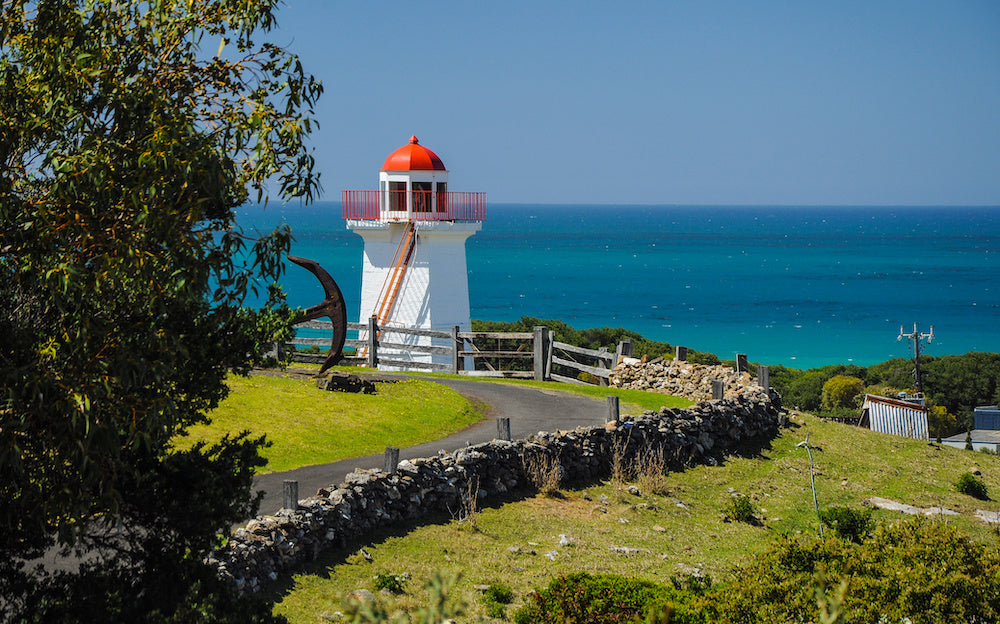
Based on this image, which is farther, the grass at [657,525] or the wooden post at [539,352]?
the wooden post at [539,352]

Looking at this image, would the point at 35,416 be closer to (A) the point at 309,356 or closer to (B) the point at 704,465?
(B) the point at 704,465

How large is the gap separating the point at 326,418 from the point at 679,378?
435 inches

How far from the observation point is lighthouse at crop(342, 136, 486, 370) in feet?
106

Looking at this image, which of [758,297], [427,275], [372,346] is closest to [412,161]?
[427,275]

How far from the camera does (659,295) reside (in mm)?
137125

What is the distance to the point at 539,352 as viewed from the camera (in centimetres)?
2841

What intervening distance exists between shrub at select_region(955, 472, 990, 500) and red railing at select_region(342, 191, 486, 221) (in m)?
17.3

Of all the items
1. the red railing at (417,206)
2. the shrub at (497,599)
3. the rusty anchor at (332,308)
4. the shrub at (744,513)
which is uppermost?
the red railing at (417,206)

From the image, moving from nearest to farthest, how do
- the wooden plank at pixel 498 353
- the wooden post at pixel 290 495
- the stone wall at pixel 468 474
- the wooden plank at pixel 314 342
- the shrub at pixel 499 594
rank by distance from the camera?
the stone wall at pixel 468 474, the shrub at pixel 499 594, the wooden post at pixel 290 495, the wooden plank at pixel 498 353, the wooden plank at pixel 314 342

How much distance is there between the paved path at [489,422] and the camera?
1611 centimetres

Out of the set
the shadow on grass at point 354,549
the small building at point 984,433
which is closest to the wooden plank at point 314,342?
the shadow on grass at point 354,549

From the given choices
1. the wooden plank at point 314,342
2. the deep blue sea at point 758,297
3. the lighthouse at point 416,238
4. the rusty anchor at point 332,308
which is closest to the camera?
the rusty anchor at point 332,308

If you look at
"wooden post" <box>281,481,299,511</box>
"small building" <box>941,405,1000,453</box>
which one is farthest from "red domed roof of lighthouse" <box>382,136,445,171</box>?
"small building" <box>941,405,1000,453</box>

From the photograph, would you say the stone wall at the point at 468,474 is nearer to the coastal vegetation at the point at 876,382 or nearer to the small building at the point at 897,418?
the small building at the point at 897,418
